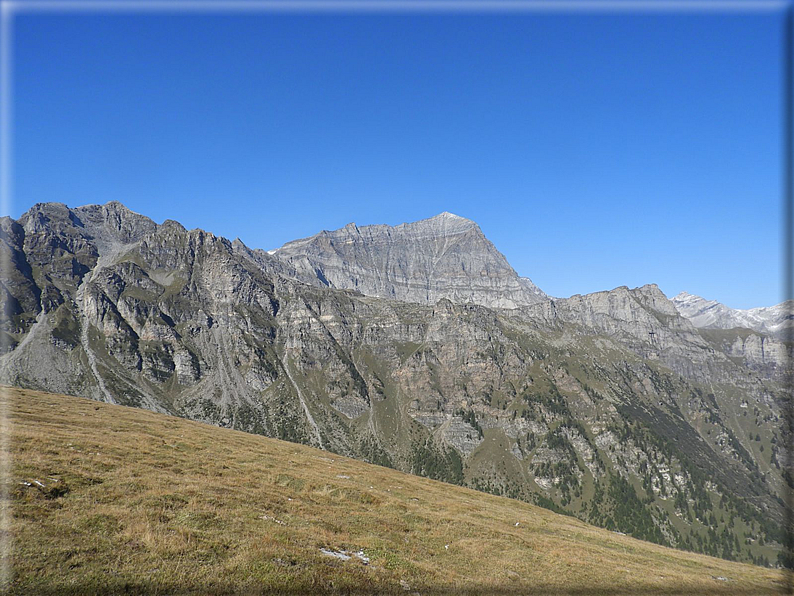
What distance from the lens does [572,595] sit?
25.0m

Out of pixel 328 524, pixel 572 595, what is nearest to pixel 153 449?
pixel 328 524

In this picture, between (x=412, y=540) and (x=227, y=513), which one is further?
(x=412, y=540)

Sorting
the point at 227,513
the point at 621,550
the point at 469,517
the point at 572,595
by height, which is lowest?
the point at 621,550

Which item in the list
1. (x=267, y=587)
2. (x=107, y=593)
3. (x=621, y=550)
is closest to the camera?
(x=107, y=593)

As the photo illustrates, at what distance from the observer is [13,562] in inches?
661

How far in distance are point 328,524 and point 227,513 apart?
22.2ft

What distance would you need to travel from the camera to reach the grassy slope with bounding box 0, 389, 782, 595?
1852 cm

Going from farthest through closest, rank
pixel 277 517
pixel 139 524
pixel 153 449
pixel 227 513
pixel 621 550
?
pixel 621 550 < pixel 153 449 < pixel 277 517 < pixel 227 513 < pixel 139 524

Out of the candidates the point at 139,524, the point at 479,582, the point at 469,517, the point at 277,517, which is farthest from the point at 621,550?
the point at 139,524

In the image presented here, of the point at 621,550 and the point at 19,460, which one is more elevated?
the point at 19,460

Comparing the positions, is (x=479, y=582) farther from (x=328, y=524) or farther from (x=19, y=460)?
(x=19, y=460)

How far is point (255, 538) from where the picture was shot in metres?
23.3

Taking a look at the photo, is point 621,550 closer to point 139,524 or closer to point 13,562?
point 139,524

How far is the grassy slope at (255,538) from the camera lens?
18516 mm
